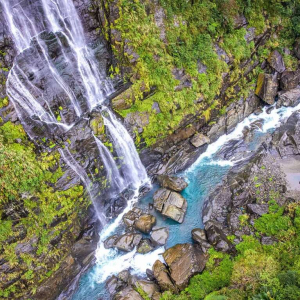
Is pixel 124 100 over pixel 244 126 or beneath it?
over

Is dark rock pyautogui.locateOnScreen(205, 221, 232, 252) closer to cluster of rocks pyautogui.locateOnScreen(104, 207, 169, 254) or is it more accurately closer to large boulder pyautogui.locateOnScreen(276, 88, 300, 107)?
cluster of rocks pyautogui.locateOnScreen(104, 207, 169, 254)

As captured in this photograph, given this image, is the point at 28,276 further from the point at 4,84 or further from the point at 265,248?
the point at 265,248

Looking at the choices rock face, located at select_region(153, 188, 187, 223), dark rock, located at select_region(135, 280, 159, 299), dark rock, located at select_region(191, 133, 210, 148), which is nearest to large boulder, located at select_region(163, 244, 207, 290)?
dark rock, located at select_region(135, 280, 159, 299)

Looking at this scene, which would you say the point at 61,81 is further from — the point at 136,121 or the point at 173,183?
the point at 173,183

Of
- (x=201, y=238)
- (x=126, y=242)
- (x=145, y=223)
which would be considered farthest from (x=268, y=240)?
(x=126, y=242)

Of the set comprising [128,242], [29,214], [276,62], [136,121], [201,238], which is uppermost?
[136,121]

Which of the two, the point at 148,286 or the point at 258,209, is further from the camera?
the point at 258,209

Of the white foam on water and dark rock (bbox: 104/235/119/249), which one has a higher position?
the white foam on water

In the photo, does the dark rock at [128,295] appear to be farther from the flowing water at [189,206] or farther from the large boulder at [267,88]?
the large boulder at [267,88]
